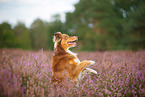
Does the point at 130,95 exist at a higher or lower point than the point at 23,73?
lower

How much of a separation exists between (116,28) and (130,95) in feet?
→ 60.7

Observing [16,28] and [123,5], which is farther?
[16,28]

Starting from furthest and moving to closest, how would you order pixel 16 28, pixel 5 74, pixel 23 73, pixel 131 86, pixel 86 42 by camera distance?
pixel 16 28 < pixel 86 42 < pixel 131 86 < pixel 23 73 < pixel 5 74

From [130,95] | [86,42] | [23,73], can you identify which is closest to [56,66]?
[23,73]

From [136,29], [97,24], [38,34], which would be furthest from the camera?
[38,34]

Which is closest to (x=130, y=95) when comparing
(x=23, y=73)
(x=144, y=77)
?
(x=144, y=77)

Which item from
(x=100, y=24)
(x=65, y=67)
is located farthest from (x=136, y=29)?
(x=65, y=67)

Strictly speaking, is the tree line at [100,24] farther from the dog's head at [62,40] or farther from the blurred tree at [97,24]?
the dog's head at [62,40]

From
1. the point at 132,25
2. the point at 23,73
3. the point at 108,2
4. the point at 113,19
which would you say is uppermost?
the point at 108,2

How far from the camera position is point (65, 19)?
73.0ft

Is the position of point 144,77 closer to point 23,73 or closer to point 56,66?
point 56,66

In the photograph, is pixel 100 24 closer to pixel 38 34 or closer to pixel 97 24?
pixel 97 24

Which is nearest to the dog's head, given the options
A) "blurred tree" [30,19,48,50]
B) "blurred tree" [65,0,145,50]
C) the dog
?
the dog

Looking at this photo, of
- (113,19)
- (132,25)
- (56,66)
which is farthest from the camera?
(113,19)
